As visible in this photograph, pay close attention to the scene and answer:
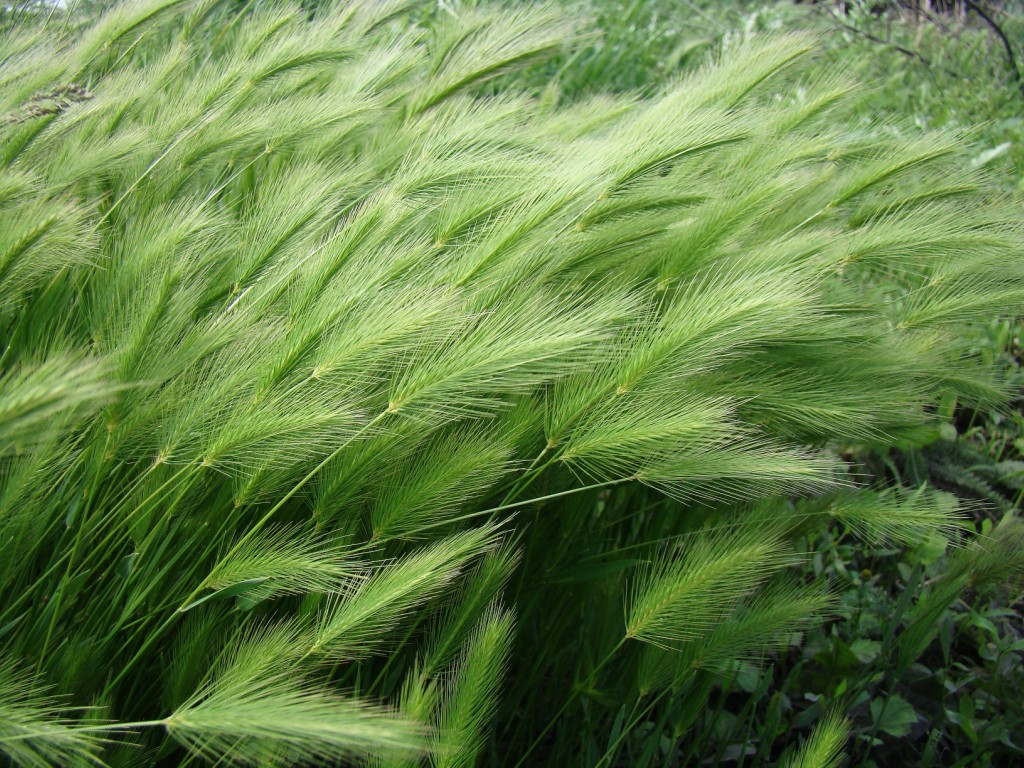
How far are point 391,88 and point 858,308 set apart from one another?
98 centimetres

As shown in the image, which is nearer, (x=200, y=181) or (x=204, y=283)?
(x=204, y=283)

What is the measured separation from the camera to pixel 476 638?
104cm

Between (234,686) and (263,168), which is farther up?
(263,168)

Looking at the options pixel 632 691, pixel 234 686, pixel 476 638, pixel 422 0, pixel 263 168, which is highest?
pixel 422 0

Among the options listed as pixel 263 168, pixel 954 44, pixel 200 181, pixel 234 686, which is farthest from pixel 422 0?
pixel 954 44

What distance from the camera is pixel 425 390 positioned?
1.06 m

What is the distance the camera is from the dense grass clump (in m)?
1.02

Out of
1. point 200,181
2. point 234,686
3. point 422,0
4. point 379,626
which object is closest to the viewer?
point 234,686

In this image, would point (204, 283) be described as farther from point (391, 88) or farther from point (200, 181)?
point (391, 88)

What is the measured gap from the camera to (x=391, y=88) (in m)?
1.87

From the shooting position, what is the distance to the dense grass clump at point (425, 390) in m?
1.02

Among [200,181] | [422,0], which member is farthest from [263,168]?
[422,0]

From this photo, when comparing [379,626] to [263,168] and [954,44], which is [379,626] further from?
[954,44]

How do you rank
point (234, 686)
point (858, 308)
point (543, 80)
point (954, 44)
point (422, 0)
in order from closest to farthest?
point (234, 686) → point (858, 308) → point (422, 0) → point (543, 80) → point (954, 44)
